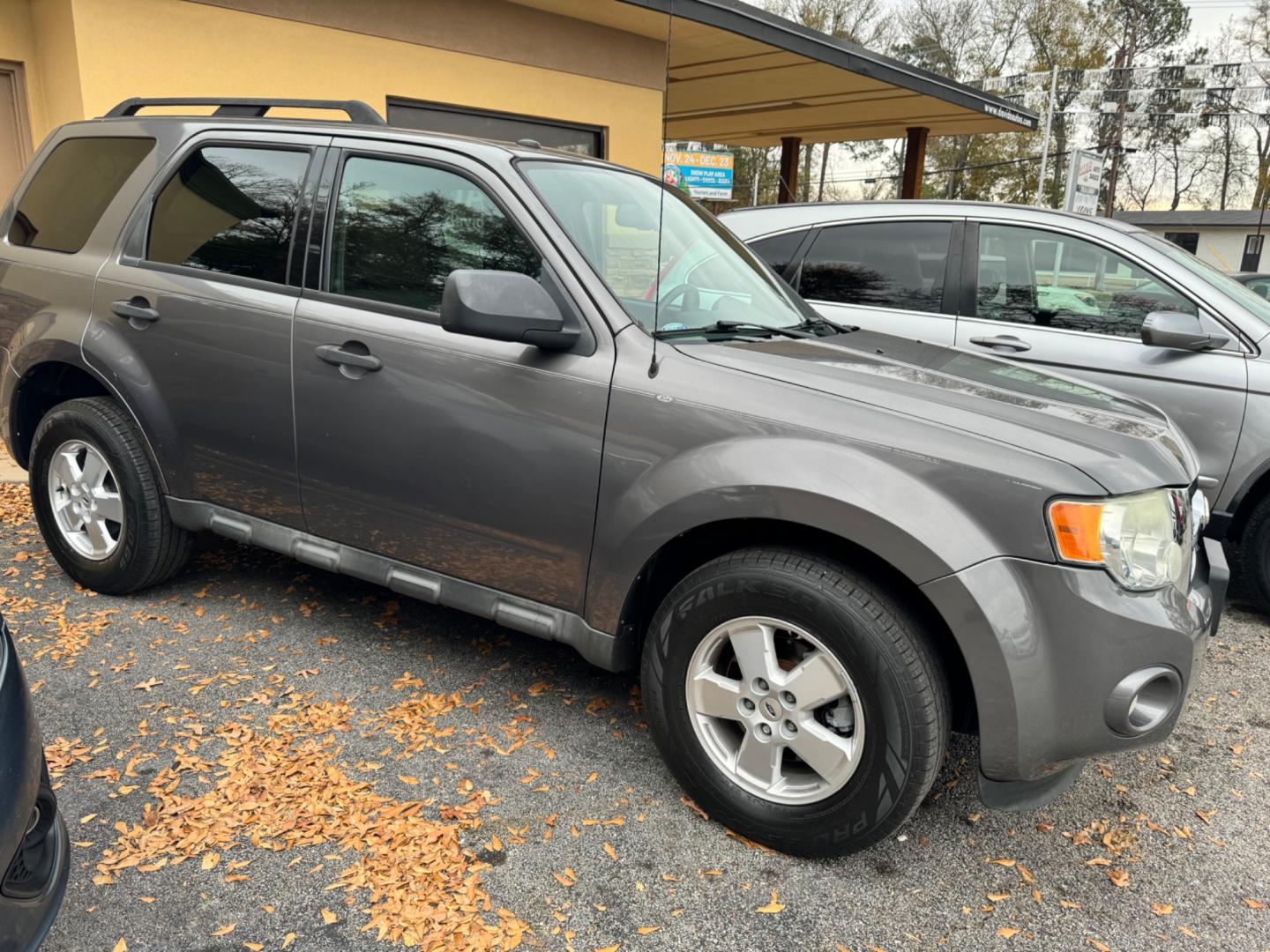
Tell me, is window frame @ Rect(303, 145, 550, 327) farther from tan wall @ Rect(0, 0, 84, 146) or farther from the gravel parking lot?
tan wall @ Rect(0, 0, 84, 146)

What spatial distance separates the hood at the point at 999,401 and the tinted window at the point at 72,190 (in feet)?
8.96

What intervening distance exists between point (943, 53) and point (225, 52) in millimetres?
39020

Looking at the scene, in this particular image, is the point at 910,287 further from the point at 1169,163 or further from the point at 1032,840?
the point at 1169,163

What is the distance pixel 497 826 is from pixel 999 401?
1.88 metres

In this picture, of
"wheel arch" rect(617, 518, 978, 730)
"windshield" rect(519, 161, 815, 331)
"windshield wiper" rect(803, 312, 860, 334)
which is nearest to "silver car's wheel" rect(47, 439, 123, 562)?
"windshield" rect(519, 161, 815, 331)

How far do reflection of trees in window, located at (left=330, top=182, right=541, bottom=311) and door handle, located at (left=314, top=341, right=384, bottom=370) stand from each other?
21 centimetres

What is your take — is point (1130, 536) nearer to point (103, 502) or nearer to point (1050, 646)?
point (1050, 646)

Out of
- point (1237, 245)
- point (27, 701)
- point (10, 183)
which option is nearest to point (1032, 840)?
point (27, 701)

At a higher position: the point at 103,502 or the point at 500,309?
the point at 500,309

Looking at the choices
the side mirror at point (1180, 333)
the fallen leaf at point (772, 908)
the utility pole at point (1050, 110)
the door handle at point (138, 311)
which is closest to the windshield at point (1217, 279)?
the side mirror at point (1180, 333)

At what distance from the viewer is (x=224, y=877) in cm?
244

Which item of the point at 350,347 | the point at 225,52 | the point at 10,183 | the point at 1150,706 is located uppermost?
the point at 225,52

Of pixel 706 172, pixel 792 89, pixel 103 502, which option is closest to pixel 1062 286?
pixel 103 502

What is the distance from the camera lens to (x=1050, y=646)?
7.39 ft
